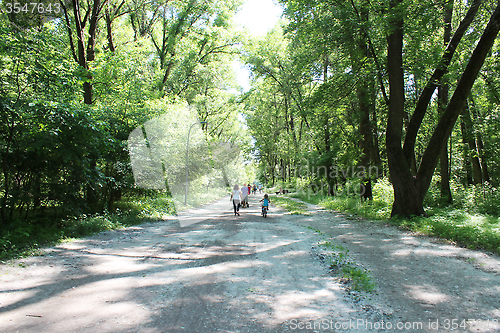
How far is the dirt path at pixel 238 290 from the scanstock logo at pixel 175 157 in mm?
6727

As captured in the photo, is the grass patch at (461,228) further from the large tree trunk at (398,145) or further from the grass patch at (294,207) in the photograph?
the grass patch at (294,207)

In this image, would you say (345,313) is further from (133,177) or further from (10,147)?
(133,177)

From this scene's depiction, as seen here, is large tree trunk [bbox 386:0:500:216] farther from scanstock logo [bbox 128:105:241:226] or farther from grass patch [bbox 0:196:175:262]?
grass patch [bbox 0:196:175:262]

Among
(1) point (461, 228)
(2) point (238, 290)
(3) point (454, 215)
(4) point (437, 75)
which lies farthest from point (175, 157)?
(2) point (238, 290)

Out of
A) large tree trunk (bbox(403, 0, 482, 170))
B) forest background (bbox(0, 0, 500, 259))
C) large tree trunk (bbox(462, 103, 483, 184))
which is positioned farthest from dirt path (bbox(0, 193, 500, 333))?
large tree trunk (bbox(462, 103, 483, 184))

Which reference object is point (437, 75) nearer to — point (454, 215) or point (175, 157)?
point (454, 215)

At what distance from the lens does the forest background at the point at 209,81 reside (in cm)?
867

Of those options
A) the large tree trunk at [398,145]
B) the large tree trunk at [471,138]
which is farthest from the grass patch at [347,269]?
the large tree trunk at [471,138]

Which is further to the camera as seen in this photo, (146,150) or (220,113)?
(220,113)

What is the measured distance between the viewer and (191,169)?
29547mm

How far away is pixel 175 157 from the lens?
872 inches

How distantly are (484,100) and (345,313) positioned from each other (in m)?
23.7

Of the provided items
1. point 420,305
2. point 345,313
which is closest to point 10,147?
point 345,313

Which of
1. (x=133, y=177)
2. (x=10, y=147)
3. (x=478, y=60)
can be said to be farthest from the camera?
(x=133, y=177)
